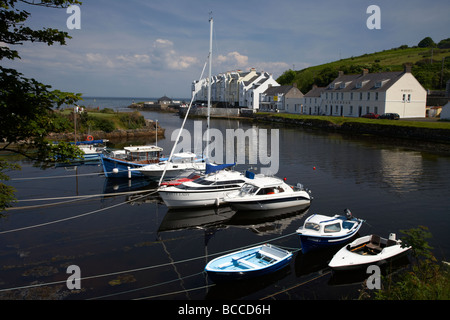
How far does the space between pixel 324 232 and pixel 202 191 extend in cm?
946

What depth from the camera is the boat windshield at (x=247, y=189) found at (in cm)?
2352

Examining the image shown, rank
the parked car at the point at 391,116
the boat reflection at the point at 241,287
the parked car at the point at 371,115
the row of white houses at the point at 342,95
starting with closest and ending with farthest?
the boat reflection at the point at 241,287
the parked car at the point at 391,116
the row of white houses at the point at 342,95
the parked car at the point at 371,115

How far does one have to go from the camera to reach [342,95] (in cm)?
8288

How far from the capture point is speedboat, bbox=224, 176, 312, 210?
23.1 m

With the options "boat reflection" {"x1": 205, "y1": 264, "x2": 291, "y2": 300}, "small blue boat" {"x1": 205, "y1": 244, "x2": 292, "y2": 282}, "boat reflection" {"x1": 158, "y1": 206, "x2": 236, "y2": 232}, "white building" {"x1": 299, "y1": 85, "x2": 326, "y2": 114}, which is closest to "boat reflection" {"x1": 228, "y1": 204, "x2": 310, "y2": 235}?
"boat reflection" {"x1": 158, "y1": 206, "x2": 236, "y2": 232}

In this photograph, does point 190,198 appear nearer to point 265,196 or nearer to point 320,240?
point 265,196

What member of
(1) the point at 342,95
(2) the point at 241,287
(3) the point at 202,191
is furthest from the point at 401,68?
(2) the point at 241,287

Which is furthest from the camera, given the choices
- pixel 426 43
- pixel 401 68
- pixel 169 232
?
pixel 426 43

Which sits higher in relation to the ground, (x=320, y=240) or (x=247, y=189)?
(x=247, y=189)

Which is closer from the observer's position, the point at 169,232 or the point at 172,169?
the point at 169,232

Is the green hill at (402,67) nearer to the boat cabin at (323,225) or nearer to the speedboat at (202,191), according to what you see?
the speedboat at (202,191)

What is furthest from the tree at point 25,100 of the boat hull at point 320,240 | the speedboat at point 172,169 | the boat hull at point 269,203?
the speedboat at point 172,169

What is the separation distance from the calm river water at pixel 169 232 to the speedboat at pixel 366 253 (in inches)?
29.1
